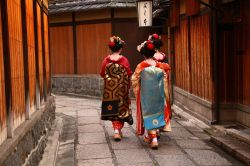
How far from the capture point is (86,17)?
1770 cm

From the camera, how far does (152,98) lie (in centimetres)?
796

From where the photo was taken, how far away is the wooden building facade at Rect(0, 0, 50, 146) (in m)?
4.91

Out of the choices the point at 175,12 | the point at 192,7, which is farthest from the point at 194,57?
the point at 175,12

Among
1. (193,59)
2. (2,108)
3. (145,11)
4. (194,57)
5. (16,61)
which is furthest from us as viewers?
(145,11)

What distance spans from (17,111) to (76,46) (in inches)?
504

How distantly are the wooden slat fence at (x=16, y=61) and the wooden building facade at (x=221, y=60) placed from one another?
442 centimetres

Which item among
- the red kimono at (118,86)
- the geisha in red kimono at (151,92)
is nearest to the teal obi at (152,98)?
the geisha in red kimono at (151,92)

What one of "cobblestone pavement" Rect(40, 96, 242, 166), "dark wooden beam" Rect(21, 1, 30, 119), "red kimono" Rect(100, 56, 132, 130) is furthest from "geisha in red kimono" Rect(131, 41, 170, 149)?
"dark wooden beam" Rect(21, 1, 30, 119)

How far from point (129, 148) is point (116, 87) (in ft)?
4.82

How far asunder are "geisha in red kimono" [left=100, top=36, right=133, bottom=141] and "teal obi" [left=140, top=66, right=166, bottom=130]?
0.88 meters

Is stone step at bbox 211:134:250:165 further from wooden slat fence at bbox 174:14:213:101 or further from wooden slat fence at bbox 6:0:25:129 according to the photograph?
wooden slat fence at bbox 6:0:25:129

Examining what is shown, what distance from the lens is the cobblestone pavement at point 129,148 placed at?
6988mm

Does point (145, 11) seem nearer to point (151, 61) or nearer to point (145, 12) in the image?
point (145, 12)

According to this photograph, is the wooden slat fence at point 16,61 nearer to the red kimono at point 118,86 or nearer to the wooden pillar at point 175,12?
the red kimono at point 118,86
